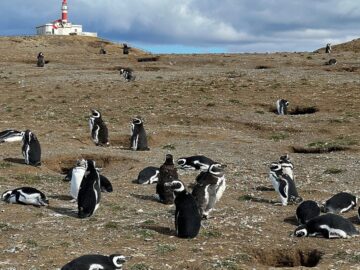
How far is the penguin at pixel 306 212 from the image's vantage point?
10.9 m

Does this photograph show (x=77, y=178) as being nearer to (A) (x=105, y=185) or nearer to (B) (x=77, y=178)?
(B) (x=77, y=178)

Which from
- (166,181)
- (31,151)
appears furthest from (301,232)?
(31,151)

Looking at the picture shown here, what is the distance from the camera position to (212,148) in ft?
61.0

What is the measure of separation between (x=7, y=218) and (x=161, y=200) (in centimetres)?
315

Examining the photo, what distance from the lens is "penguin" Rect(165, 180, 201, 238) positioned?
33.2 ft

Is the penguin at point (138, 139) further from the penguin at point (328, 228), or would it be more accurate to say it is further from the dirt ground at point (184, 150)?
the penguin at point (328, 228)

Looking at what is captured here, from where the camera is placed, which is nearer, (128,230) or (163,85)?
(128,230)

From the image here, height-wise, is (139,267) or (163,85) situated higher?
(163,85)

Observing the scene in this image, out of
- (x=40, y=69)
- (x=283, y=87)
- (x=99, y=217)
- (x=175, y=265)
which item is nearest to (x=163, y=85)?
(x=283, y=87)

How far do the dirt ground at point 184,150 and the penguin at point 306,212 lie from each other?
243 mm

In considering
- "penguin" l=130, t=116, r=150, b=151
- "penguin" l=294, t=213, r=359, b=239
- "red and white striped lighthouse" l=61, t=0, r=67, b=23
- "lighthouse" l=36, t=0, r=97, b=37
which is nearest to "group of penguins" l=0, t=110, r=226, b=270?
"penguin" l=294, t=213, r=359, b=239

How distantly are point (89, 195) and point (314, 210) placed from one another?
13.2ft

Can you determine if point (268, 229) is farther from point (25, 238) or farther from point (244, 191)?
point (25, 238)

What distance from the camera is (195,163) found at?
15297 millimetres
